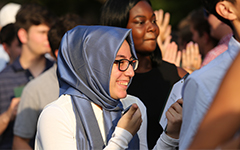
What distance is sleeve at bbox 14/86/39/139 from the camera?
3.23m

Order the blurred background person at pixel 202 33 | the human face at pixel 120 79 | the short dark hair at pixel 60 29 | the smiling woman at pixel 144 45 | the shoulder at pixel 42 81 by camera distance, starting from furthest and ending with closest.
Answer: the blurred background person at pixel 202 33 < the short dark hair at pixel 60 29 < the shoulder at pixel 42 81 < the smiling woman at pixel 144 45 < the human face at pixel 120 79

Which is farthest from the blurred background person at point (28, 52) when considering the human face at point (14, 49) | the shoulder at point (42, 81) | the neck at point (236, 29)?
the neck at point (236, 29)

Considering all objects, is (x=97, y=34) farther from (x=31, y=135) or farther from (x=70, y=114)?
(x=31, y=135)

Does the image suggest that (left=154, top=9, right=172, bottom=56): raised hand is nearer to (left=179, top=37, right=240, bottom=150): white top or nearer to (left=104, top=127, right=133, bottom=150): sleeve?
(left=104, top=127, right=133, bottom=150): sleeve

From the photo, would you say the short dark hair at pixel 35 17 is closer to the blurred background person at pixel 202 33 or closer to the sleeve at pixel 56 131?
the blurred background person at pixel 202 33

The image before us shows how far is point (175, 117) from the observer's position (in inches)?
73.5

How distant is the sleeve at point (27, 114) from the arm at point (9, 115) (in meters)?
0.20

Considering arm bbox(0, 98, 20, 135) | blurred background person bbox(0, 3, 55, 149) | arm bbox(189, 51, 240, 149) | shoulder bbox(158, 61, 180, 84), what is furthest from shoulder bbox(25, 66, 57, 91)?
arm bbox(189, 51, 240, 149)

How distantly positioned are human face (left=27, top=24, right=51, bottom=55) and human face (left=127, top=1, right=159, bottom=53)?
5.02 feet

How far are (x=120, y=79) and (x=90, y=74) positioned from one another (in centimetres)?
23

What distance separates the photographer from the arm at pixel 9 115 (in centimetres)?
344

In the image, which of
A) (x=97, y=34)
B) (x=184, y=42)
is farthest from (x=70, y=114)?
(x=184, y=42)

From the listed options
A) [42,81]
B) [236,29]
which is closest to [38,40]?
[42,81]

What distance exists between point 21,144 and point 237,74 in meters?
2.85
